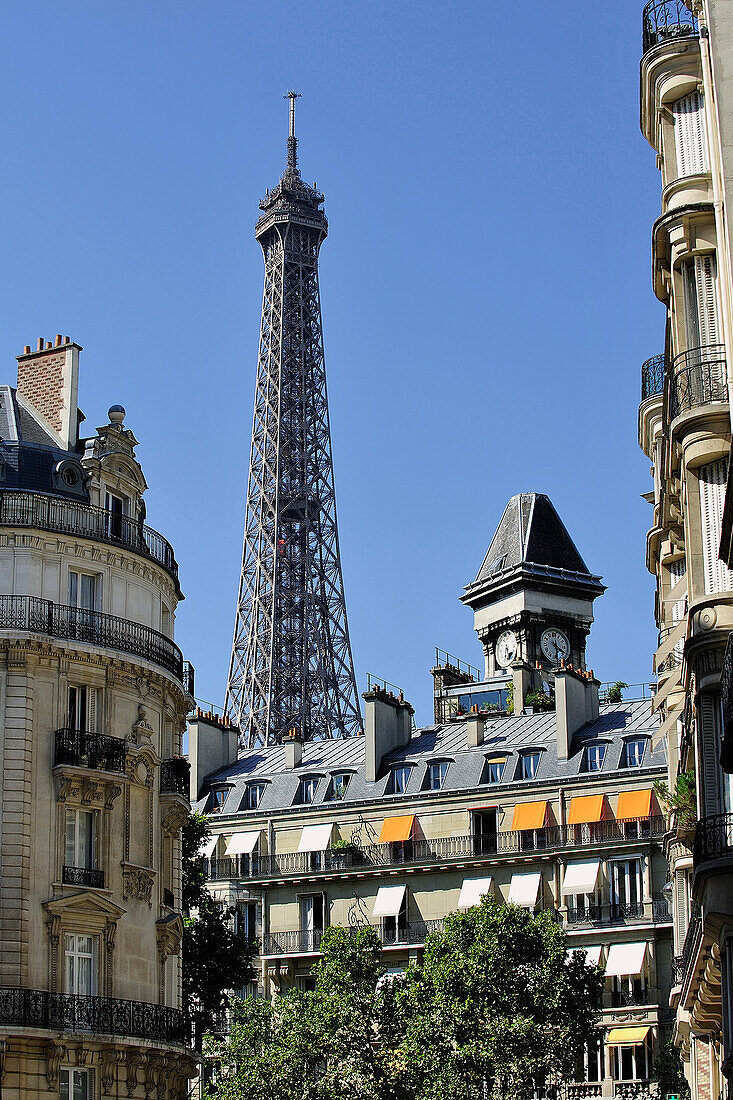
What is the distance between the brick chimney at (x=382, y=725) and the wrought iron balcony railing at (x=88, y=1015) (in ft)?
90.9

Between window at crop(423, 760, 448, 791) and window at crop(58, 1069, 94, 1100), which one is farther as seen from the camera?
window at crop(423, 760, 448, 791)

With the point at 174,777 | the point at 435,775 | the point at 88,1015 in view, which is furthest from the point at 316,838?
the point at 88,1015

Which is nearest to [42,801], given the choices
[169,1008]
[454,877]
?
[169,1008]

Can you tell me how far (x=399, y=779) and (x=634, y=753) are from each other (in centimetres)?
996

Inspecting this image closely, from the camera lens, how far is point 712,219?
3133cm

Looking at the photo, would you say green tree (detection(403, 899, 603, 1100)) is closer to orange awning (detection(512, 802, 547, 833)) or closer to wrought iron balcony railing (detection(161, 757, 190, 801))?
wrought iron balcony railing (detection(161, 757, 190, 801))

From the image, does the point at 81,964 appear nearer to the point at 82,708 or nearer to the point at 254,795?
the point at 82,708

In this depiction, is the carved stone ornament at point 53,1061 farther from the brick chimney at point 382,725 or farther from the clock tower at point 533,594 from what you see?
the clock tower at point 533,594

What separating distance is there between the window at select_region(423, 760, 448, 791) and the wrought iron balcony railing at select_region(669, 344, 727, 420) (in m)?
42.5

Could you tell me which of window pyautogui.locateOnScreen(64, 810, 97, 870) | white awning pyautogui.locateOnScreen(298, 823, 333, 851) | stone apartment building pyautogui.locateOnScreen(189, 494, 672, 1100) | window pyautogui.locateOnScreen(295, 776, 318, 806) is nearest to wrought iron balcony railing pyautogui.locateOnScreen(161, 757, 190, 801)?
window pyautogui.locateOnScreen(64, 810, 97, 870)

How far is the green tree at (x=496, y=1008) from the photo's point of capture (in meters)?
50.6

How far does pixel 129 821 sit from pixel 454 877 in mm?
23857

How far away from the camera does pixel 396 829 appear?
230 ft

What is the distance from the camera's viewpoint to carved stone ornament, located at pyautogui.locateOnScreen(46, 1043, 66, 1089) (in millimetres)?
42125
